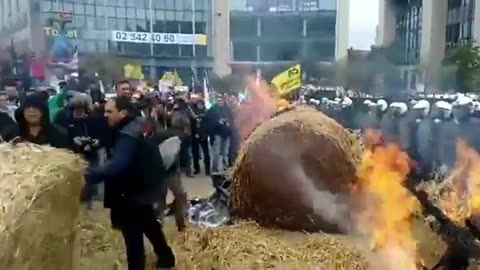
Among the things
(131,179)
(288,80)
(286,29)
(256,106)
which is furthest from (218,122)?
(131,179)

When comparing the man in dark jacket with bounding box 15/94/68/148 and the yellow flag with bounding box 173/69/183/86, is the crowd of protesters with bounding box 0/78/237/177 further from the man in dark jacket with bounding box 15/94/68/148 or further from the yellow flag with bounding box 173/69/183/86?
the yellow flag with bounding box 173/69/183/86

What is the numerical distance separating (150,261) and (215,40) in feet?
28.0

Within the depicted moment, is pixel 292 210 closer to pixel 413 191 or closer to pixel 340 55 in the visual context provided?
pixel 413 191

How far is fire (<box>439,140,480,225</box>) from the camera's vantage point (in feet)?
17.9

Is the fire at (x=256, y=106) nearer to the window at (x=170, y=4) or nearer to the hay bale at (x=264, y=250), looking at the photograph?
the window at (x=170, y=4)

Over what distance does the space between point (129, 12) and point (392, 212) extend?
9.76 metres

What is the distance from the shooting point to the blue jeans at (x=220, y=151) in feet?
41.8

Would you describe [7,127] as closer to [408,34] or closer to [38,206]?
[38,206]

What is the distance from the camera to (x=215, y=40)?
1394cm

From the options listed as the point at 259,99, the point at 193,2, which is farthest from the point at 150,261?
the point at 193,2

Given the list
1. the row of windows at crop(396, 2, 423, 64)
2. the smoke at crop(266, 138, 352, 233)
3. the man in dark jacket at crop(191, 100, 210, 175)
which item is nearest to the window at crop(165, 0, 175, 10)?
the man in dark jacket at crop(191, 100, 210, 175)

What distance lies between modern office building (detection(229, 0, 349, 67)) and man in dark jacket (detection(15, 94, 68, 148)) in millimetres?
5056

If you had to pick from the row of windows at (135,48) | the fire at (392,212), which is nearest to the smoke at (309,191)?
the fire at (392,212)

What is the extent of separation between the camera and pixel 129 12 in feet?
46.4
